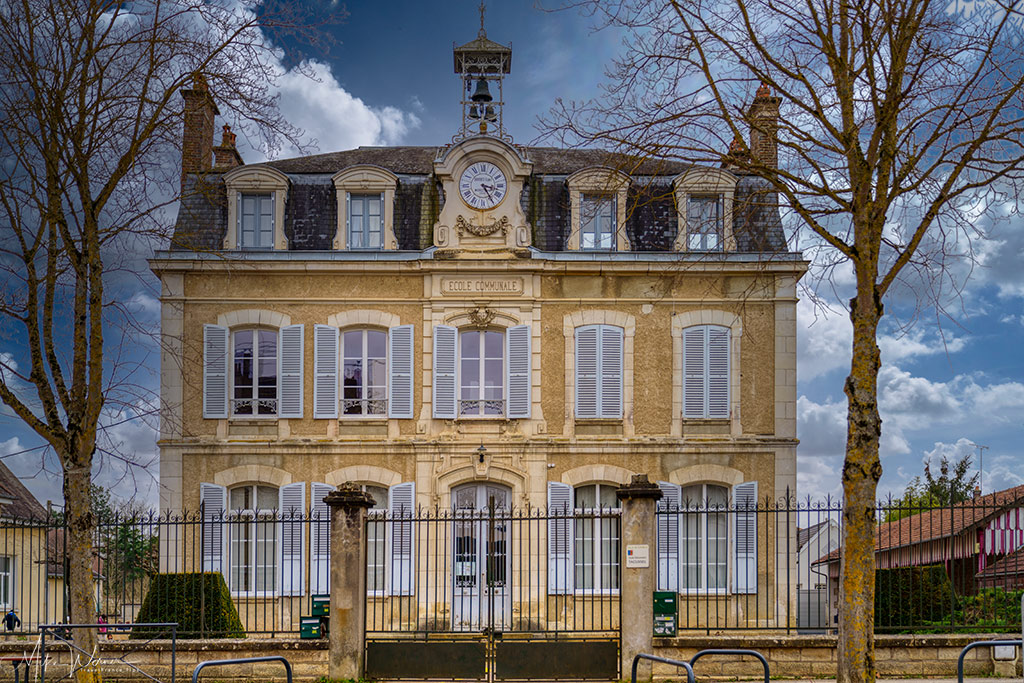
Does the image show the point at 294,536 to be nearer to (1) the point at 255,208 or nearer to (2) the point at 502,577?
(2) the point at 502,577

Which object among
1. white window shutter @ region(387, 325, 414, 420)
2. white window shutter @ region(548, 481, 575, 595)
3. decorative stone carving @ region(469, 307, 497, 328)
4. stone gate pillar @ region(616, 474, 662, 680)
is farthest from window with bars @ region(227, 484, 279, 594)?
stone gate pillar @ region(616, 474, 662, 680)

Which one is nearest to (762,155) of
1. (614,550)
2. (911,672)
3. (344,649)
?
(614,550)

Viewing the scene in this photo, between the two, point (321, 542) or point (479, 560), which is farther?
point (321, 542)

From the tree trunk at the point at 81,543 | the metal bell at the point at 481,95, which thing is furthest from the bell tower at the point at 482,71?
the tree trunk at the point at 81,543

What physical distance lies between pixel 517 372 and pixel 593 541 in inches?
140

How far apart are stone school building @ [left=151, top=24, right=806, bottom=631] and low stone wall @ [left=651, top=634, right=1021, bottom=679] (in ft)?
22.8

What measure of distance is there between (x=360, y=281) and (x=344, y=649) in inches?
368

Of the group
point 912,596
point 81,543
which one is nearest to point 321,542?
point 81,543

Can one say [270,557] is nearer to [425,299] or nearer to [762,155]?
[425,299]

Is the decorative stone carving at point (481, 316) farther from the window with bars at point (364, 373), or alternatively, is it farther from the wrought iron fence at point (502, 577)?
the wrought iron fence at point (502, 577)

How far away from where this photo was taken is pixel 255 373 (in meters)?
22.2

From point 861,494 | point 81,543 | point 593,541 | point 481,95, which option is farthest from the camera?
point 481,95

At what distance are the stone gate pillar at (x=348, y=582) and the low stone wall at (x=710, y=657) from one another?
23 cm

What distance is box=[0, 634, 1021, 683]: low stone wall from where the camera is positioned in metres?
14.3
